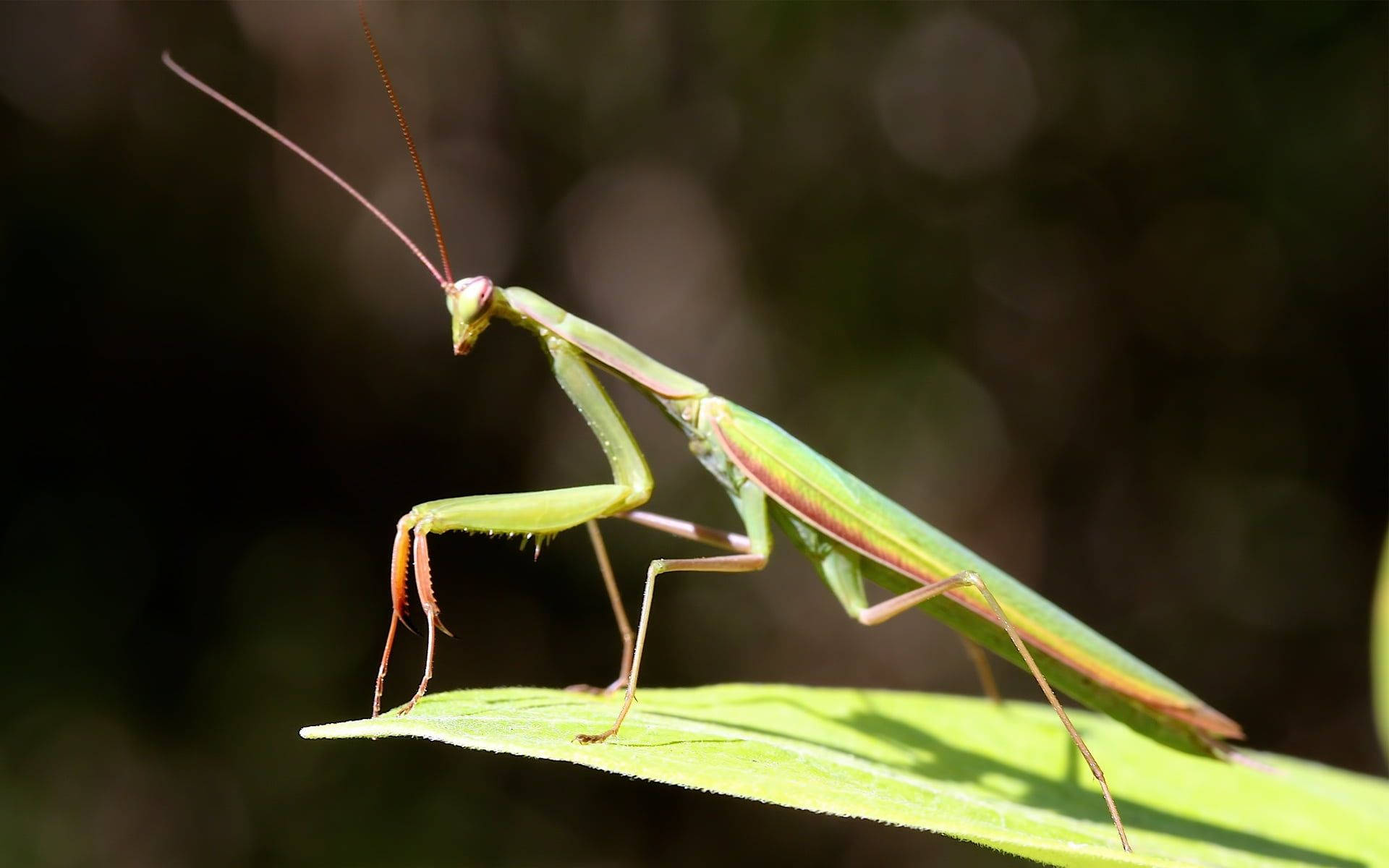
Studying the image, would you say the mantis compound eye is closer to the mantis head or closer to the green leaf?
the mantis head

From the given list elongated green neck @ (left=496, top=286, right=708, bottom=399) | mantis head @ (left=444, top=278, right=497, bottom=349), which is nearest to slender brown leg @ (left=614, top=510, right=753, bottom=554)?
elongated green neck @ (left=496, top=286, right=708, bottom=399)

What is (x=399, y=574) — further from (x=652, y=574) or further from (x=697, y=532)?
(x=697, y=532)

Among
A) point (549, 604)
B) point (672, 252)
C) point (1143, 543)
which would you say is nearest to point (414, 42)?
point (672, 252)

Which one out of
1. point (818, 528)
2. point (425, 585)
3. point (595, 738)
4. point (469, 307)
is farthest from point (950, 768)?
point (469, 307)

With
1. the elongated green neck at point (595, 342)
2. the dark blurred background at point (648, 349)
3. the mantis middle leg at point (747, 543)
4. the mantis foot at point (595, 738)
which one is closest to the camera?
the mantis foot at point (595, 738)

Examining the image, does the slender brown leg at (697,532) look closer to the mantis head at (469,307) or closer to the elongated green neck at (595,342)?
the elongated green neck at (595,342)

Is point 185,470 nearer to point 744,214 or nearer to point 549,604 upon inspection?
point 549,604

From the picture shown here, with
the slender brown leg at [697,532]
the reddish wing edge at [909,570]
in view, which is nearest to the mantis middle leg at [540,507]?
the slender brown leg at [697,532]
